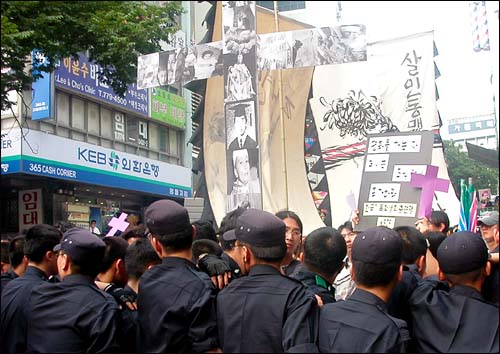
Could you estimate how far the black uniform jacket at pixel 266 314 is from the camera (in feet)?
6.53

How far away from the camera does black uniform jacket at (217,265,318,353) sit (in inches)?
78.4

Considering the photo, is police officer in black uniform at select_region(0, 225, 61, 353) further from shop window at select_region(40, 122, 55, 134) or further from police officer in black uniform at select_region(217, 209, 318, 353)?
shop window at select_region(40, 122, 55, 134)

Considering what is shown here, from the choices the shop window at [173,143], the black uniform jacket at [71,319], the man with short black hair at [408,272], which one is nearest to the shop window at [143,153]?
the shop window at [173,143]

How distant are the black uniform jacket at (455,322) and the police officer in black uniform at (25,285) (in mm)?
1635

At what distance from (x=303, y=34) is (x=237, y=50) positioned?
0.69m

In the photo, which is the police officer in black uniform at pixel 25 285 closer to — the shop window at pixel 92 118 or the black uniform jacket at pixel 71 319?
the black uniform jacket at pixel 71 319

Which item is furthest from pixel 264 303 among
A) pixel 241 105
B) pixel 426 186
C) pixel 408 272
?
pixel 241 105

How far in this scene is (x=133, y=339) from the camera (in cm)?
227

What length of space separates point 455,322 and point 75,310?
1.39 metres

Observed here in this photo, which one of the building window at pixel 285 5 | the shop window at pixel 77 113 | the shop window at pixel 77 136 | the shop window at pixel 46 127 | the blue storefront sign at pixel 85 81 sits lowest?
the shop window at pixel 77 136

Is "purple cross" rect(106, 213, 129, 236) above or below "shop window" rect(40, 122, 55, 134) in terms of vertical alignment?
below

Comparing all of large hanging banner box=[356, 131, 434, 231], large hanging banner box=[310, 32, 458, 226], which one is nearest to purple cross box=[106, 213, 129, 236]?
large hanging banner box=[356, 131, 434, 231]

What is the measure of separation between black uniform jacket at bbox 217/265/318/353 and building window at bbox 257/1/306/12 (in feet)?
13.3

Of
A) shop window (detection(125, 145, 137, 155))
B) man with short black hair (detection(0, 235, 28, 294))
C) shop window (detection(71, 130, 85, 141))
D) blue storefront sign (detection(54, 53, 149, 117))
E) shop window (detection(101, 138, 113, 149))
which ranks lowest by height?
man with short black hair (detection(0, 235, 28, 294))
